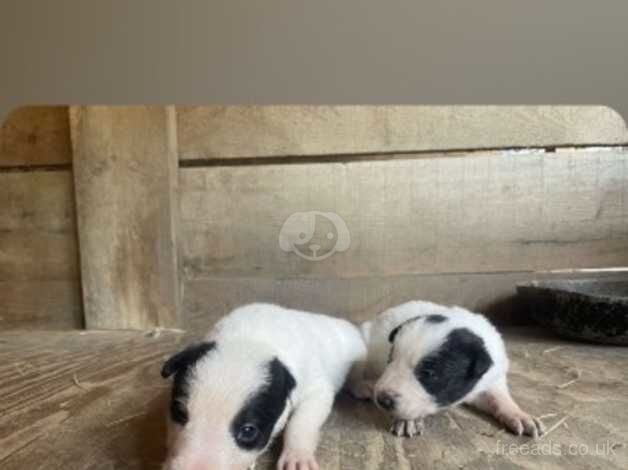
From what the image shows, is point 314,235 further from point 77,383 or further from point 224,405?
point 224,405

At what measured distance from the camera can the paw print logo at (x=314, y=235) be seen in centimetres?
276

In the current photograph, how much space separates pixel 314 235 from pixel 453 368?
1.35 meters

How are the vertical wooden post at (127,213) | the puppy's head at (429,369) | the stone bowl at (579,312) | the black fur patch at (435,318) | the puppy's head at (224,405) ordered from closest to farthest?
1. the puppy's head at (224,405)
2. the puppy's head at (429,369)
3. the black fur patch at (435,318)
4. the stone bowl at (579,312)
5. the vertical wooden post at (127,213)

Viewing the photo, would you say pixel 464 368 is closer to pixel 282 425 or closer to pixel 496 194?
pixel 282 425

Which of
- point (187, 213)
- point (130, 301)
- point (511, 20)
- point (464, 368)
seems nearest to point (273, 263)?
point (187, 213)

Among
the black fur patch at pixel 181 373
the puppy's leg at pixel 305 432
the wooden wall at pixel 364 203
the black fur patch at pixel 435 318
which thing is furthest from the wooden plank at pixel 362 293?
the black fur patch at pixel 181 373

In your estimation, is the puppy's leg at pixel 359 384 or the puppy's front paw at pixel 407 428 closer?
the puppy's front paw at pixel 407 428

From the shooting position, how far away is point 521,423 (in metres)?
1.38

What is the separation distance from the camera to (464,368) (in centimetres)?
156

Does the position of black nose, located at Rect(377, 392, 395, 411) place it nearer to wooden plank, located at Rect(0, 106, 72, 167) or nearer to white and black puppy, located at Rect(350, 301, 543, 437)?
white and black puppy, located at Rect(350, 301, 543, 437)

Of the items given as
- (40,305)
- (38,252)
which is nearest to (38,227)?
(38,252)

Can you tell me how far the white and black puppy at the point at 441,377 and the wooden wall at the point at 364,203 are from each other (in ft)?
3.20

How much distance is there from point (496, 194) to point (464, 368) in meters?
1.36

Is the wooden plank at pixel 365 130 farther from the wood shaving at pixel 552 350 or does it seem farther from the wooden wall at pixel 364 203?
the wood shaving at pixel 552 350
